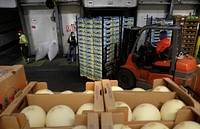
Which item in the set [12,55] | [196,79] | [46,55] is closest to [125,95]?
[196,79]

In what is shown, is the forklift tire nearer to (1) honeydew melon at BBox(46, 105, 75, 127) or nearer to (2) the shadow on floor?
(2) the shadow on floor

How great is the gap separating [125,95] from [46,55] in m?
6.37

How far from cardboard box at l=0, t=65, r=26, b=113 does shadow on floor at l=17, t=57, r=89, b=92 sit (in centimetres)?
250

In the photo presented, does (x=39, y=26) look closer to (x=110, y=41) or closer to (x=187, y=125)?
(x=110, y=41)

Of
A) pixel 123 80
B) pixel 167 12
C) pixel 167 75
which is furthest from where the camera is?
pixel 167 12

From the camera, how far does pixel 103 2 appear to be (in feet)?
19.0

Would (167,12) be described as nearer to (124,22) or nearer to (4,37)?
(124,22)

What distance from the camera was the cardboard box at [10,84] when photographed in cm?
138

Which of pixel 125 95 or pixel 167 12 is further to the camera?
pixel 167 12

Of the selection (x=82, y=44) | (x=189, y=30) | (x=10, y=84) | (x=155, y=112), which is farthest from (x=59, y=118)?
(x=189, y=30)

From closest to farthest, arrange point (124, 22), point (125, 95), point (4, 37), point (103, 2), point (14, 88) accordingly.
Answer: point (125, 95) → point (14, 88) → point (124, 22) → point (103, 2) → point (4, 37)

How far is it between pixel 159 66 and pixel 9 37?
8.67 m

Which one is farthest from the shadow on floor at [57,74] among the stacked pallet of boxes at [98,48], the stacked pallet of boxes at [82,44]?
the stacked pallet of boxes at [98,48]

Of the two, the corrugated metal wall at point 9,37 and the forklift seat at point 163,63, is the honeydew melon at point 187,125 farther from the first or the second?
the corrugated metal wall at point 9,37
